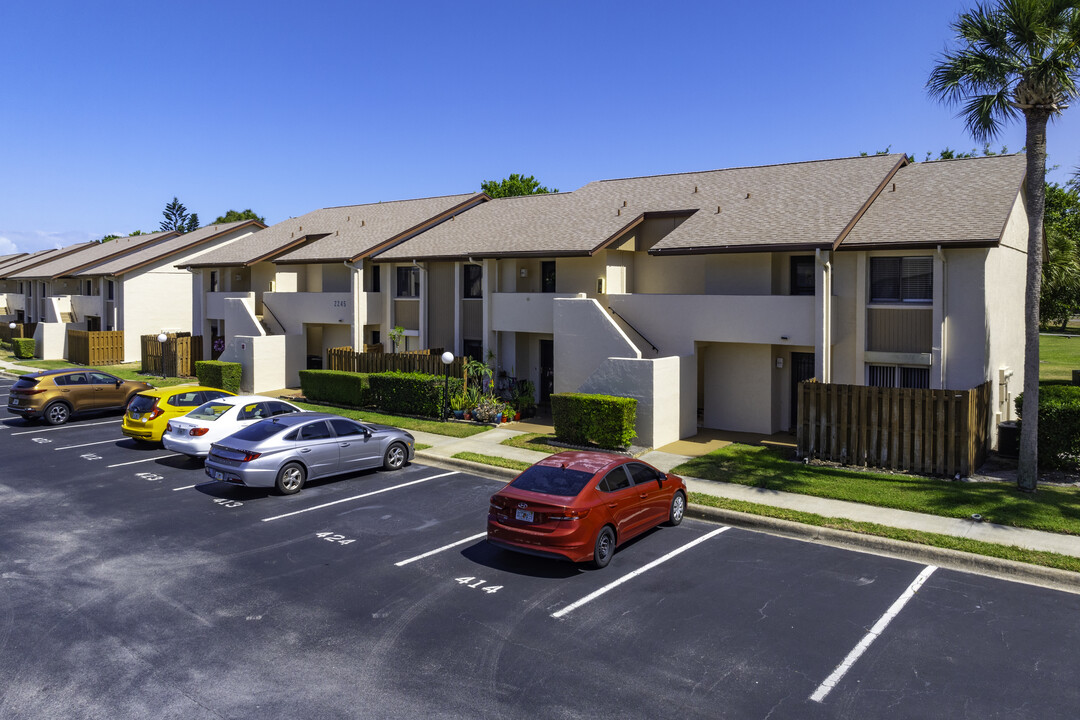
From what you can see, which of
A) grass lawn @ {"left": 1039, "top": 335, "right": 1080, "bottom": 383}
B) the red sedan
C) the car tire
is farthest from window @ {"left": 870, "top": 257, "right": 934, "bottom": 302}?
grass lawn @ {"left": 1039, "top": 335, "right": 1080, "bottom": 383}

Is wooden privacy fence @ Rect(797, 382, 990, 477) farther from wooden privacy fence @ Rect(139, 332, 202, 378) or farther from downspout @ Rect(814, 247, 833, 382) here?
wooden privacy fence @ Rect(139, 332, 202, 378)

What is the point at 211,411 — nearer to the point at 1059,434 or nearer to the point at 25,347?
the point at 1059,434

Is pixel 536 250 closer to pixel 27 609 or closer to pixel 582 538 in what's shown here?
pixel 582 538

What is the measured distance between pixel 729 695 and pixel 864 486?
343 inches

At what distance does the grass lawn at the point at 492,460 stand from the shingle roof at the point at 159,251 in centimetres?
2994

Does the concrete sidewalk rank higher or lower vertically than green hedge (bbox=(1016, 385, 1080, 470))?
lower

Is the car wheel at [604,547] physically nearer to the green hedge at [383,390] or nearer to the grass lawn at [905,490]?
the grass lawn at [905,490]

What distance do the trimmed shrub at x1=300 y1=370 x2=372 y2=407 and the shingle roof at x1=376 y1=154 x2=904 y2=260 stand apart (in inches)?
177

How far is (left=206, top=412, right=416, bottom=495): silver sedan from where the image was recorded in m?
14.6

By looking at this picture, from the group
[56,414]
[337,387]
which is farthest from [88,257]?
[337,387]

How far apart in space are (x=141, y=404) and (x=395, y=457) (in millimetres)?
7009

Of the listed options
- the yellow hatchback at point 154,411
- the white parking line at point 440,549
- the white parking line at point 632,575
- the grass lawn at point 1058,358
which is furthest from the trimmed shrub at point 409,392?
the grass lawn at point 1058,358

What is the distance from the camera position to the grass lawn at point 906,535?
1096 centimetres

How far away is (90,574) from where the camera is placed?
1062 cm
